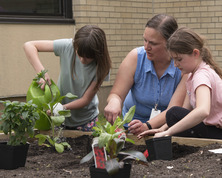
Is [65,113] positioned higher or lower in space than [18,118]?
lower

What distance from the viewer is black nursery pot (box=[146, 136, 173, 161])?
110 inches

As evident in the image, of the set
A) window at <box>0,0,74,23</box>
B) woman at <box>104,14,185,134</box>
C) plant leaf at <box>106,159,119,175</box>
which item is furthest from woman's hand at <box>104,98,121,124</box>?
window at <box>0,0,74,23</box>

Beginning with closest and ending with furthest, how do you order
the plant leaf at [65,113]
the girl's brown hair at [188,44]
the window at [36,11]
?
the girl's brown hair at [188,44] < the plant leaf at [65,113] < the window at [36,11]

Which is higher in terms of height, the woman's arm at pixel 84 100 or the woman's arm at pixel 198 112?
the woman's arm at pixel 198 112

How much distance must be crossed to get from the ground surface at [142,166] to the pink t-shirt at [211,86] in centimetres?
32

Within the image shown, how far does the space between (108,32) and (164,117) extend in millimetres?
4120

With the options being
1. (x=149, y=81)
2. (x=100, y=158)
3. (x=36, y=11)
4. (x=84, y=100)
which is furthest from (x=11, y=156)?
(x=36, y=11)

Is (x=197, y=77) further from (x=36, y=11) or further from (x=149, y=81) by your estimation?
(x=36, y=11)

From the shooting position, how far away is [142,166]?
2.67m

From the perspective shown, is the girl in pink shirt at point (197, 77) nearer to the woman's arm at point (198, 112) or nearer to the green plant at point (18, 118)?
the woman's arm at point (198, 112)

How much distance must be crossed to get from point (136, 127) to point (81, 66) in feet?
2.32

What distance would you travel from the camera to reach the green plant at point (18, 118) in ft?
9.16

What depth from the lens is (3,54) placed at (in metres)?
6.18

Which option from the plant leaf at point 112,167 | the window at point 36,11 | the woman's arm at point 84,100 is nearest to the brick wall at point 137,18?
the window at point 36,11
